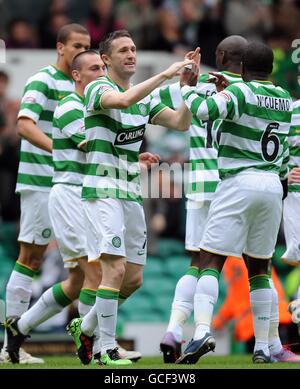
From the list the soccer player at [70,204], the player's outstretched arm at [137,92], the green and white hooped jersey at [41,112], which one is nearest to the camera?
the player's outstretched arm at [137,92]

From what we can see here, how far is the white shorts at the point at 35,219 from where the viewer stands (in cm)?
1099

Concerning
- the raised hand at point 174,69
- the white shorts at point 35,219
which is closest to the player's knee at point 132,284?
the white shorts at point 35,219

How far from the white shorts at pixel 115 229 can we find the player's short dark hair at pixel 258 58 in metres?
1.35

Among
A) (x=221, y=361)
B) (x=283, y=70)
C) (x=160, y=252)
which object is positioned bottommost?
(x=221, y=361)

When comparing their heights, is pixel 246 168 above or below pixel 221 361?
above

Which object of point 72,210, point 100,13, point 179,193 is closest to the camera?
point 72,210

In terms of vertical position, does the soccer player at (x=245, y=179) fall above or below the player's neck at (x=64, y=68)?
below

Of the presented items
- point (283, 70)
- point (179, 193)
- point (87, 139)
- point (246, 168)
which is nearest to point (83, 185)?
point (87, 139)

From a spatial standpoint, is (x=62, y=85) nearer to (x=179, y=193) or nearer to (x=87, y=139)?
(x=87, y=139)

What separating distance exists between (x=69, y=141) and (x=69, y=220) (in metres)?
0.63

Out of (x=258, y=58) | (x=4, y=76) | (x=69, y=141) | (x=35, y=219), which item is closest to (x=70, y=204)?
(x=69, y=141)

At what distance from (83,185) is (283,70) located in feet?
20.2

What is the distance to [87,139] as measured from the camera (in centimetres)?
981

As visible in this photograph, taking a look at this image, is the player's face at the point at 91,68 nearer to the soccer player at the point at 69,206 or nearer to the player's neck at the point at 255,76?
the soccer player at the point at 69,206
